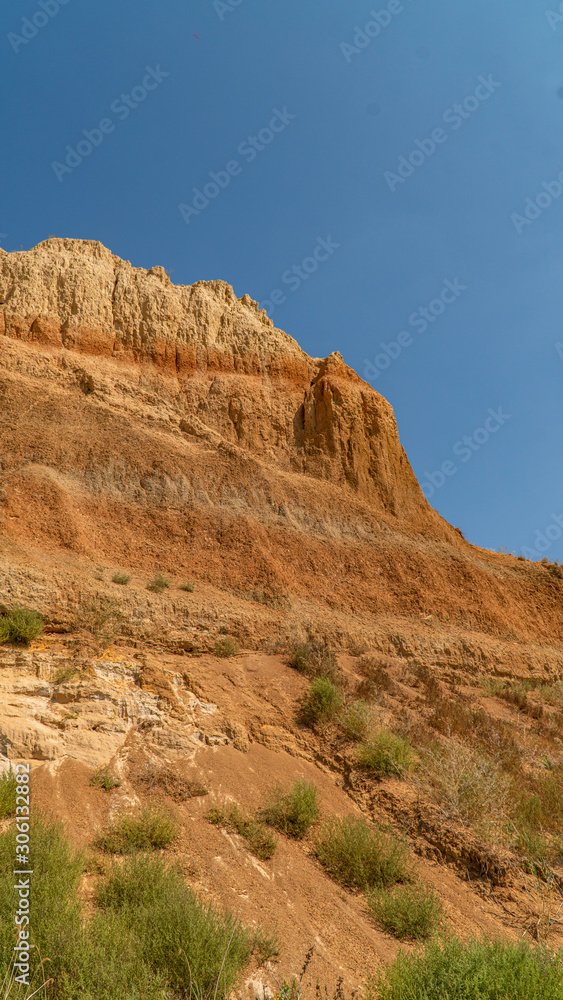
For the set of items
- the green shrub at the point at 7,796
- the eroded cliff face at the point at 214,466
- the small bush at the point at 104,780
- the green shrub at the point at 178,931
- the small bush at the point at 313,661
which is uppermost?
the eroded cliff face at the point at 214,466

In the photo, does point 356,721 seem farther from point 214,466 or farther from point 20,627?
point 214,466

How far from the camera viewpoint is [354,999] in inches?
145

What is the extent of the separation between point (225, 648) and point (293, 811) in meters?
4.32

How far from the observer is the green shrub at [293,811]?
19.4 ft

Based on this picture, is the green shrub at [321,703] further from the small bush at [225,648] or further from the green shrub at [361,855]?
the green shrub at [361,855]

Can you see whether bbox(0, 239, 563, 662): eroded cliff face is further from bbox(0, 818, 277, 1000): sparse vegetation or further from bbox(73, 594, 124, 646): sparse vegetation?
bbox(0, 818, 277, 1000): sparse vegetation

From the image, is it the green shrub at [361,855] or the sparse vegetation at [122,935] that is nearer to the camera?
the sparse vegetation at [122,935]

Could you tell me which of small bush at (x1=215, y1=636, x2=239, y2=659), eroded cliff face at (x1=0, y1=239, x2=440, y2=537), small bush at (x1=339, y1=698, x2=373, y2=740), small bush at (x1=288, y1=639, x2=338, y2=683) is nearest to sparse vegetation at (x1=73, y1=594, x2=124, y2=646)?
small bush at (x1=215, y1=636, x2=239, y2=659)

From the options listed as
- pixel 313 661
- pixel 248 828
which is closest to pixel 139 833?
pixel 248 828

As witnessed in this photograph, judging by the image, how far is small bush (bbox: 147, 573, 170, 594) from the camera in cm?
1123

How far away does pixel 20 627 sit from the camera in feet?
25.6

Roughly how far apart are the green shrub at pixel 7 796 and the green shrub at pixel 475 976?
3.55 m

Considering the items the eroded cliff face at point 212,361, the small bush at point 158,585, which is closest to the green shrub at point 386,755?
the small bush at point 158,585

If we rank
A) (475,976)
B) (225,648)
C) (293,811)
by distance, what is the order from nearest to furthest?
1. (475,976)
2. (293,811)
3. (225,648)
